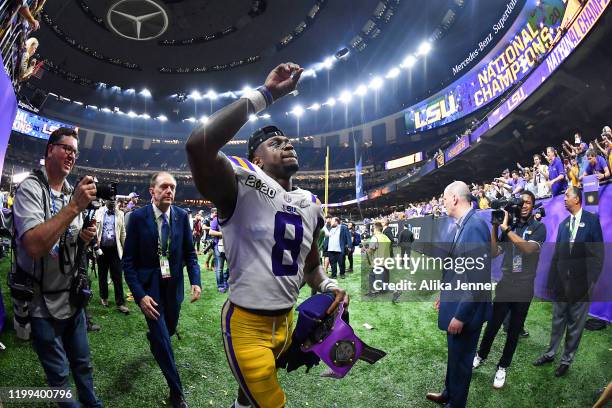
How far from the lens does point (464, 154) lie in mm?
20047

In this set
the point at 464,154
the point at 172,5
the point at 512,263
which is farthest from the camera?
the point at 464,154

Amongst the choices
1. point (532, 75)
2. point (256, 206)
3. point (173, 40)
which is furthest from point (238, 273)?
point (173, 40)

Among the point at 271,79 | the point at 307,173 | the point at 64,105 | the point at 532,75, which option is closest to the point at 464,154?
the point at 532,75

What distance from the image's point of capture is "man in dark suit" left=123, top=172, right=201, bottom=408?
10.0 feet

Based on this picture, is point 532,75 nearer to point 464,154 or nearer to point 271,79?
point 464,154

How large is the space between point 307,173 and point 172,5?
31685 mm

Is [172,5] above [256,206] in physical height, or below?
above

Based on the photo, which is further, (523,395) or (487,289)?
(523,395)

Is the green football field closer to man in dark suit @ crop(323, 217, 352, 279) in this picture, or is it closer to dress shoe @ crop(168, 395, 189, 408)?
dress shoe @ crop(168, 395, 189, 408)

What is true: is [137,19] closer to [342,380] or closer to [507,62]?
[507,62]

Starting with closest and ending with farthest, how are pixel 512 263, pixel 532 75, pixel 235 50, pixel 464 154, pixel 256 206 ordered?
pixel 256 206, pixel 512 263, pixel 532 75, pixel 464 154, pixel 235 50

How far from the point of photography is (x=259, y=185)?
190 centimetres

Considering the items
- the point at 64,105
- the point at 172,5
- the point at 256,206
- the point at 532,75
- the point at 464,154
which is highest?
the point at 64,105

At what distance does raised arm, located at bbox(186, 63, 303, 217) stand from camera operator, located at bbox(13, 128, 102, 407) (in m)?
0.83
